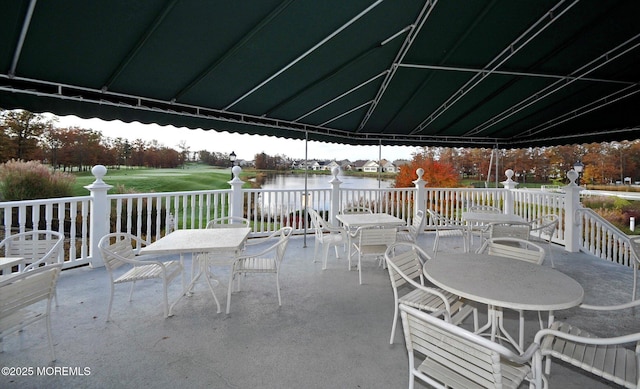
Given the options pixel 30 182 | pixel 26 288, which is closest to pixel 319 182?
pixel 26 288

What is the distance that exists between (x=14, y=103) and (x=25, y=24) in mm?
1135

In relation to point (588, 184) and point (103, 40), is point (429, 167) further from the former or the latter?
point (103, 40)

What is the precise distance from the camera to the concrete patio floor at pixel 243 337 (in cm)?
213

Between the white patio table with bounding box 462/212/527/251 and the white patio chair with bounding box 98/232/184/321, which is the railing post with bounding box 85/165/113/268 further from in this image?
the white patio table with bounding box 462/212/527/251

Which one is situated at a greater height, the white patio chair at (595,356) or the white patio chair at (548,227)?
the white patio chair at (548,227)

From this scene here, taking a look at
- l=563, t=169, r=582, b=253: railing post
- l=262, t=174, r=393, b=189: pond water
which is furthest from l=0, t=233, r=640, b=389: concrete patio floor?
l=262, t=174, r=393, b=189: pond water

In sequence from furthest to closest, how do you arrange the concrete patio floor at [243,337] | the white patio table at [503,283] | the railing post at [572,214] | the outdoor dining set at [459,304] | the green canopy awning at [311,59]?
the railing post at [572,214] → the green canopy awning at [311,59] → the concrete patio floor at [243,337] → the white patio table at [503,283] → the outdoor dining set at [459,304]

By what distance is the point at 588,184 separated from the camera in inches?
507

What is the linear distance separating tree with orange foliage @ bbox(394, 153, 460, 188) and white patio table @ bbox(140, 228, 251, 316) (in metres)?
11.6

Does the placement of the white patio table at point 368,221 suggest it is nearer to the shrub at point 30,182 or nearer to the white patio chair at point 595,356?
the white patio chair at point 595,356

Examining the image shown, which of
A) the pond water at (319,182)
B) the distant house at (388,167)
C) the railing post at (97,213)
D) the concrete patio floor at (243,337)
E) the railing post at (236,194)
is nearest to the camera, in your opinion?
the concrete patio floor at (243,337)

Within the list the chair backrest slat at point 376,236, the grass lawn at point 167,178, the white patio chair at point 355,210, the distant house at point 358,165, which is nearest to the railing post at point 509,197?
the white patio chair at point 355,210

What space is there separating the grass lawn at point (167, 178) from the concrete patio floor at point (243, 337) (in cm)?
893

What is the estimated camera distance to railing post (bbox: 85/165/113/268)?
4496 mm
